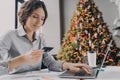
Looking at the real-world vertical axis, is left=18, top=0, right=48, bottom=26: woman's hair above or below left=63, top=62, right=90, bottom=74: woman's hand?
above

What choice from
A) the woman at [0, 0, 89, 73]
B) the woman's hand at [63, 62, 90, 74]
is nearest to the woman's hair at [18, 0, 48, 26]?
the woman at [0, 0, 89, 73]

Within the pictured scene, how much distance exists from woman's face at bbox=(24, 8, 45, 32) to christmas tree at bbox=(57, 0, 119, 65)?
8.14ft

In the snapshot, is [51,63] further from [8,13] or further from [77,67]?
[8,13]

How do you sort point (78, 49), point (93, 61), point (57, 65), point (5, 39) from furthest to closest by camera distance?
1. point (78, 49)
2. point (93, 61)
3. point (57, 65)
4. point (5, 39)

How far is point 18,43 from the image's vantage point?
5.95ft

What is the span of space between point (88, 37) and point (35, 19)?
2573mm

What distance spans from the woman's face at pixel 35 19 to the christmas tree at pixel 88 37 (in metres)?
2.48

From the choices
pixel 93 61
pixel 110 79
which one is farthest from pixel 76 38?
pixel 110 79

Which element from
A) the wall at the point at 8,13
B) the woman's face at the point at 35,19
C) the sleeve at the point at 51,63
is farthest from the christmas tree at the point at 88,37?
the woman's face at the point at 35,19

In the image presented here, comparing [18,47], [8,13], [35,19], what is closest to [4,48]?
[18,47]

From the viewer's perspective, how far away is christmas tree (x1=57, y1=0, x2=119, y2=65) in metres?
4.27

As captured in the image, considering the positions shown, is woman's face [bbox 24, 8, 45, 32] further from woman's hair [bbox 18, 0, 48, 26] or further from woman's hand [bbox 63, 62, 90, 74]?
woman's hand [bbox 63, 62, 90, 74]

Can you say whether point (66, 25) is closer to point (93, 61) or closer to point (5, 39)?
point (93, 61)

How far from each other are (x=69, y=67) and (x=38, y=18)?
44 cm
